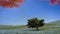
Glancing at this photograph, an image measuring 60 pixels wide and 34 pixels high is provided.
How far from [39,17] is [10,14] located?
0.61 metres

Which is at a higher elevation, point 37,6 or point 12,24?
point 37,6

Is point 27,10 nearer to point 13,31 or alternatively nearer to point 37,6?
point 37,6

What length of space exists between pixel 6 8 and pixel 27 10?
17.5 inches

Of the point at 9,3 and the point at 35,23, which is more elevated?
the point at 9,3

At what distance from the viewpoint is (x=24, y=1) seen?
407 cm

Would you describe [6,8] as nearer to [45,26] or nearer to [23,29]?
[23,29]

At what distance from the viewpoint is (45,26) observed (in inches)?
158

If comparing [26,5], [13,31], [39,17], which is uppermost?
[26,5]

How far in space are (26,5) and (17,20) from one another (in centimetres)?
37

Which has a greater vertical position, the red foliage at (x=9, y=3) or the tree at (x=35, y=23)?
the red foliage at (x=9, y=3)

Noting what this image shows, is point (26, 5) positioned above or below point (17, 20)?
above

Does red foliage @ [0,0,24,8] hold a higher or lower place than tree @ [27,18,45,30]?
higher

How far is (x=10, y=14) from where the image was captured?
4047mm

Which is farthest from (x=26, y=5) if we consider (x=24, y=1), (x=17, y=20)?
(x=17, y=20)
